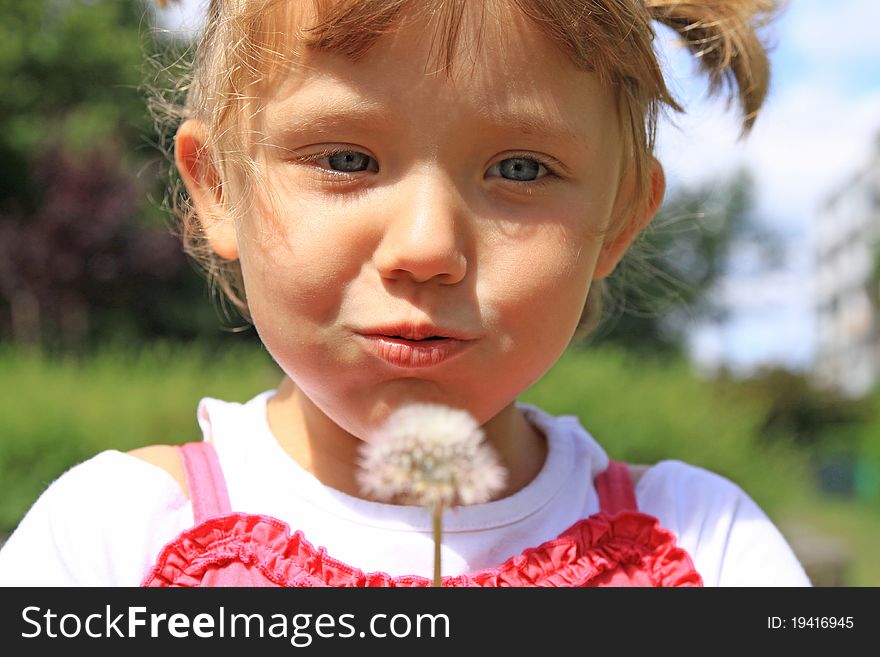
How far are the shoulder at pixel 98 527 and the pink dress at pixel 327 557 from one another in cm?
4

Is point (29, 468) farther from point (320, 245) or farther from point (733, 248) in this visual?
point (733, 248)

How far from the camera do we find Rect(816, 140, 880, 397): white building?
43.7 meters

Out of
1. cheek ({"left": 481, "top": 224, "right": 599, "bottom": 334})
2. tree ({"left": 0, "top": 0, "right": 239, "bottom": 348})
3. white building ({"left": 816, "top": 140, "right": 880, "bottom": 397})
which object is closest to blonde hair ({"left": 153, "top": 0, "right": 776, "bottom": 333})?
cheek ({"left": 481, "top": 224, "right": 599, "bottom": 334})

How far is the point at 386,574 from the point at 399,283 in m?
0.40

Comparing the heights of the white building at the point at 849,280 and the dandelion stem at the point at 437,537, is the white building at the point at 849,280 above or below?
above

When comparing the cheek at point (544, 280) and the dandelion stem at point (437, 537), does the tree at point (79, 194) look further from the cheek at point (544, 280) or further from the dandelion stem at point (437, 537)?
the dandelion stem at point (437, 537)

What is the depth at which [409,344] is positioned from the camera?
1093 millimetres

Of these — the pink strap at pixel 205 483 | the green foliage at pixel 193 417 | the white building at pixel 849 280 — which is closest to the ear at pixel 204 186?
the pink strap at pixel 205 483

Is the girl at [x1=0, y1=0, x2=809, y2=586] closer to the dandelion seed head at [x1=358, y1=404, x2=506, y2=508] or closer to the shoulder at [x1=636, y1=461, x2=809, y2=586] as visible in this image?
the shoulder at [x1=636, y1=461, x2=809, y2=586]

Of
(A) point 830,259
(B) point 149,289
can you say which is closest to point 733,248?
(B) point 149,289

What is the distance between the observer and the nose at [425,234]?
104cm

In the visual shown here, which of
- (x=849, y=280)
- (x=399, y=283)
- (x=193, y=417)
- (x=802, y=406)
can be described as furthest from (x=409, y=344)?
(x=849, y=280)

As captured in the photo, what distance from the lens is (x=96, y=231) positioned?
13.3 m

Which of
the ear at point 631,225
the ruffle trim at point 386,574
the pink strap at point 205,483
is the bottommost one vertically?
the ruffle trim at point 386,574
